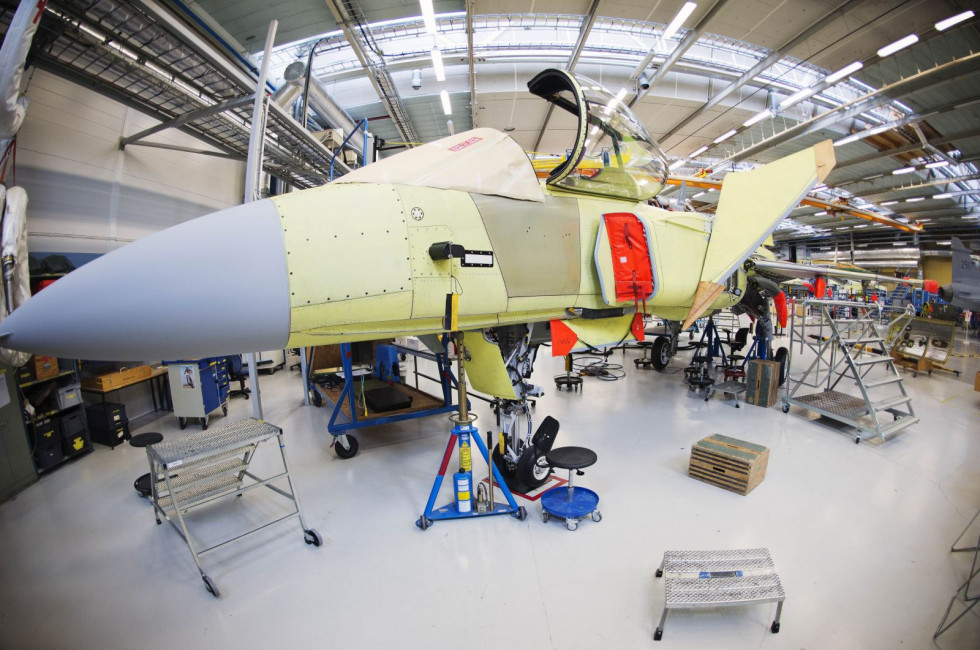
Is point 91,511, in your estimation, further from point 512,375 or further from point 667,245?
point 667,245

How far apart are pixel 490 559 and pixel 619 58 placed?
1067cm

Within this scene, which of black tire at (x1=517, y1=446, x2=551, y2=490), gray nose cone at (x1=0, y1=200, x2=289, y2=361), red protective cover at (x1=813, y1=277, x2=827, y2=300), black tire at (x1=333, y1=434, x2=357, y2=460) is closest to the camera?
gray nose cone at (x1=0, y1=200, x2=289, y2=361)

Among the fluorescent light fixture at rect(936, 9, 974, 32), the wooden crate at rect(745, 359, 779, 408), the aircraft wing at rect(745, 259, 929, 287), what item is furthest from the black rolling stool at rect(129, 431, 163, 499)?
the fluorescent light fixture at rect(936, 9, 974, 32)

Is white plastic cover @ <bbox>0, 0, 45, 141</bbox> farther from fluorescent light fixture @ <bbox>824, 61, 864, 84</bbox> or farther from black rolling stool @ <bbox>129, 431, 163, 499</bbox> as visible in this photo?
fluorescent light fixture @ <bbox>824, 61, 864, 84</bbox>

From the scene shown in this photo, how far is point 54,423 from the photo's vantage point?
15.0ft

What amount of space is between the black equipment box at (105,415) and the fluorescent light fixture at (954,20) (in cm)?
1449

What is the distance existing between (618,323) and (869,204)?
2992 centimetres

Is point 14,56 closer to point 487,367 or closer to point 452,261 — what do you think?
point 452,261

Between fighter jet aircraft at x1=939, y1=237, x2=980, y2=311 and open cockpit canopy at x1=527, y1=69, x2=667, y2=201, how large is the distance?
15295 mm

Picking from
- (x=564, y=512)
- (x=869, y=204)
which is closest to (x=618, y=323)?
(x=564, y=512)

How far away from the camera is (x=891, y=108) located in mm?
11109

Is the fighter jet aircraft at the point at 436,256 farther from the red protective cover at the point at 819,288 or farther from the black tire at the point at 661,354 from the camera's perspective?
the black tire at the point at 661,354

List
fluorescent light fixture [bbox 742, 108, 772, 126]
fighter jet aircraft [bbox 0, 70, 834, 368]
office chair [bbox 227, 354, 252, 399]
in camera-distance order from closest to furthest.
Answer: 1. fighter jet aircraft [bbox 0, 70, 834, 368]
2. office chair [bbox 227, 354, 252, 399]
3. fluorescent light fixture [bbox 742, 108, 772, 126]

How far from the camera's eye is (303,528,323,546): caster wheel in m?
3.19
